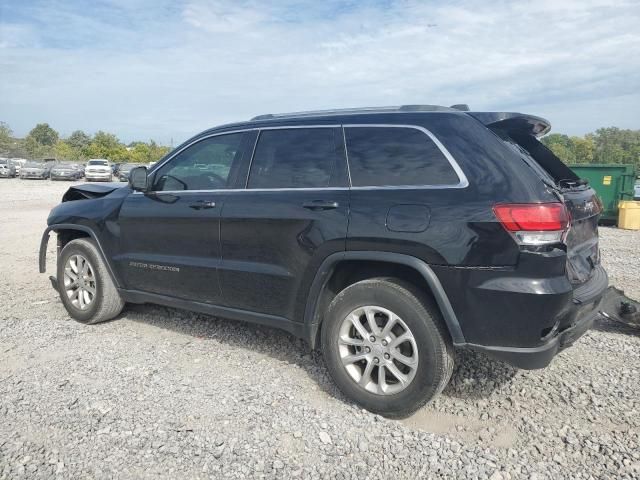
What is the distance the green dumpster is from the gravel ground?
394 inches

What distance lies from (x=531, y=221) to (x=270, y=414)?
1929 millimetres

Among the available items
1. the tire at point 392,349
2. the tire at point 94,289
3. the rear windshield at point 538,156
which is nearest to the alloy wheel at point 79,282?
the tire at point 94,289

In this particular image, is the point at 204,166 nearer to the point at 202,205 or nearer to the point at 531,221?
the point at 202,205

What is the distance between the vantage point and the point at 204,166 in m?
4.09

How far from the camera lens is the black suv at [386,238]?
274 centimetres

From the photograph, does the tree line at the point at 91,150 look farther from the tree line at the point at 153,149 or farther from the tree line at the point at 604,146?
the tree line at the point at 604,146

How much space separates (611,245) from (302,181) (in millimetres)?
8622

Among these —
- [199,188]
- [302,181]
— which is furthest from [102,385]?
[302,181]

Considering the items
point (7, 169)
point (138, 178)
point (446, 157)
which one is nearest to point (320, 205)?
point (446, 157)

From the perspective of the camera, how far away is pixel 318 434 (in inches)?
117

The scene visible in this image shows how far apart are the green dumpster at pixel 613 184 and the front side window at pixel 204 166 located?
1156 cm

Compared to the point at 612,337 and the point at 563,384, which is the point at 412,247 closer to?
the point at 563,384

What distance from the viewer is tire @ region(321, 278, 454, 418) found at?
115 inches

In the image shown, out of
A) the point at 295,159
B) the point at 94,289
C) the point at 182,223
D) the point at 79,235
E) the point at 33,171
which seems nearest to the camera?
the point at 295,159
